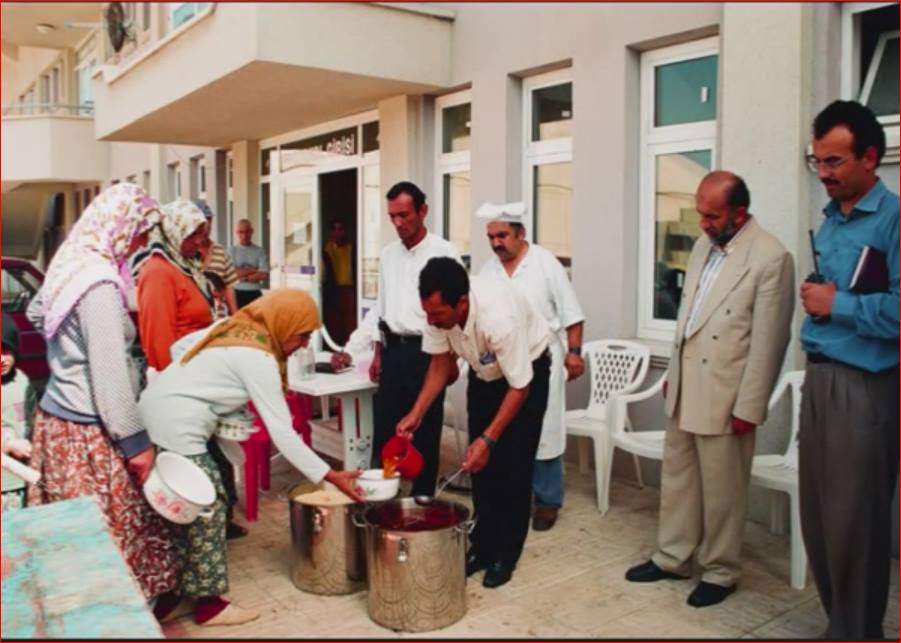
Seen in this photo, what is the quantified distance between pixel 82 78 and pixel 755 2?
1712 centimetres

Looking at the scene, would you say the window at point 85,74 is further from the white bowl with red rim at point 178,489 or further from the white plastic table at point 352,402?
the white bowl with red rim at point 178,489

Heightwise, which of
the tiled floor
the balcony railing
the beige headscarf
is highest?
the balcony railing

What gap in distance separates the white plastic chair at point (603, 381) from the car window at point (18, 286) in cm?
657

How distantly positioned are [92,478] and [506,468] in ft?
5.70

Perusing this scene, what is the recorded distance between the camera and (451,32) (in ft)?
22.6

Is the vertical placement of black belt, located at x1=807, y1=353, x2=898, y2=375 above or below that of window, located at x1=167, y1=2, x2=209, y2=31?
below

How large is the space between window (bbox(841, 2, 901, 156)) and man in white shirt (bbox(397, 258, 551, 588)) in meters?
2.12

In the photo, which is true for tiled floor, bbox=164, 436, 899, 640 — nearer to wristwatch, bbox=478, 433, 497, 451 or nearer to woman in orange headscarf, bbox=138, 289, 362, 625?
Answer: woman in orange headscarf, bbox=138, 289, 362, 625

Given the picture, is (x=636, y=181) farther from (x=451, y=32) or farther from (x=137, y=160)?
(x=137, y=160)

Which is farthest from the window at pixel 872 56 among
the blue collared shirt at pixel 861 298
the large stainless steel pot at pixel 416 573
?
the large stainless steel pot at pixel 416 573

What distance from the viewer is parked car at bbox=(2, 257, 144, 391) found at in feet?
27.5

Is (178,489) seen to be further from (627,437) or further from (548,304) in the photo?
(627,437)

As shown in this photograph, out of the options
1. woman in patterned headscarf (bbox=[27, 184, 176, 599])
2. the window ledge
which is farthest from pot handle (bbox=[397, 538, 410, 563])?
the window ledge

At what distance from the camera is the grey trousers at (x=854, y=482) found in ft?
8.93
